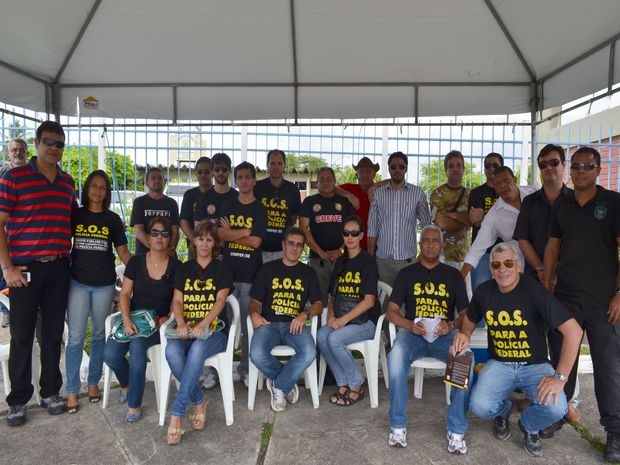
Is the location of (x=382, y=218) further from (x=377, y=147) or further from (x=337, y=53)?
(x=377, y=147)

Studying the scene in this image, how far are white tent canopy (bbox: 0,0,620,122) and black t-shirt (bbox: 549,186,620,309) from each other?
1515 mm

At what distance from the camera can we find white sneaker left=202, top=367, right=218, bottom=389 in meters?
3.71

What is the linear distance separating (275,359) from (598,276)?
2.14 m

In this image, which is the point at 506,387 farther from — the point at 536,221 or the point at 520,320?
the point at 536,221

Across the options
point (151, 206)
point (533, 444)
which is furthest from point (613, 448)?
point (151, 206)

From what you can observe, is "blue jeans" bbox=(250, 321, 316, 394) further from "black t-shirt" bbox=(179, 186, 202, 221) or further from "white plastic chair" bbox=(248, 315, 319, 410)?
"black t-shirt" bbox=(179, 186, 202, 221)

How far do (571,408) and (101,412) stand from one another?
3225 mm

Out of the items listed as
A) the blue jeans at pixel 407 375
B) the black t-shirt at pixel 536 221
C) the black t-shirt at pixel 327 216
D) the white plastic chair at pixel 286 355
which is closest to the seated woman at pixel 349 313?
the white plastic chair at pixel 286 355

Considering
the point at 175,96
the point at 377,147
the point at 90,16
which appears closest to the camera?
the point at 90,16

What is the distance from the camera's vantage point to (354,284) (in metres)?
3.59

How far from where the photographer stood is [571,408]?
311 cm

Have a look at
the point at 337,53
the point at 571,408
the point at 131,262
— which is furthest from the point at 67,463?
the point at 337,53

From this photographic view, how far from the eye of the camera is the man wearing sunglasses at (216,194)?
161 inches

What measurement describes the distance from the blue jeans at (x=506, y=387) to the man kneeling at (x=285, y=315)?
1.15 m
